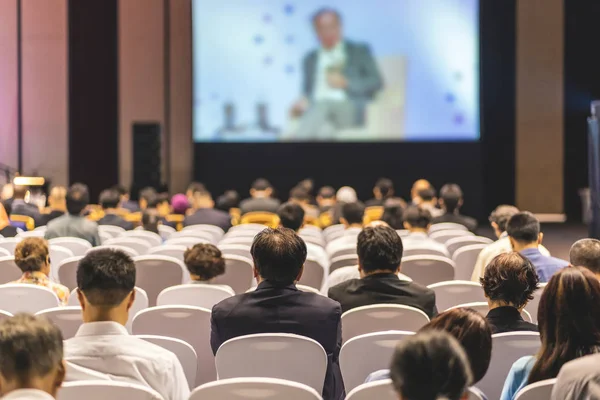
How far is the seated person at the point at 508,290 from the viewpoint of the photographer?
379cm

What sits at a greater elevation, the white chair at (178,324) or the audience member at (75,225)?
the audience member at (75,225)

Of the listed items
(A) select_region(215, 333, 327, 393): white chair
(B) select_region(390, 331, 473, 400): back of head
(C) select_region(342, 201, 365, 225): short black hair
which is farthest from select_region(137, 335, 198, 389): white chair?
(C) select_region(342, 201, 365, 225): short black hair

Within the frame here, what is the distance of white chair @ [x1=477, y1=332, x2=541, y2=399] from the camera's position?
357 centimetres

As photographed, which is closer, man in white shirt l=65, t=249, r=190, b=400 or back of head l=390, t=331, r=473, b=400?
back of head l=390, t=331, r=473, b=400

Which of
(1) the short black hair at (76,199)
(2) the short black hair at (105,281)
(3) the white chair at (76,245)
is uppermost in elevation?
(1) the short black hair at (76,199)

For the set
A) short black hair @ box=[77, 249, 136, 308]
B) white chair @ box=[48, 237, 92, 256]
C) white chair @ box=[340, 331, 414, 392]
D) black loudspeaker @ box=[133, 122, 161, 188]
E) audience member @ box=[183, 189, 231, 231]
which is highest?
black loudspeaker @ box=[133, 122, 161, 188]

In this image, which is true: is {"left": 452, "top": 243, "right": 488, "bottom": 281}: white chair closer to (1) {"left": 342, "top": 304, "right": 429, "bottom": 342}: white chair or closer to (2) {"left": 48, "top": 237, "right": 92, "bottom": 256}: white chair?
(1) {"left": 342, "top": 304, "right": 429, "bottom": 342}: white chair

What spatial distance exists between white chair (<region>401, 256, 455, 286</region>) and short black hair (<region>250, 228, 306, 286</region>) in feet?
7.20

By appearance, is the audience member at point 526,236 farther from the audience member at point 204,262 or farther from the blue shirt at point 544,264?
the audience member at point 204,262

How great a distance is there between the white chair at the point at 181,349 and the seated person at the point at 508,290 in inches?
50.3

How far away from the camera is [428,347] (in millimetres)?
1738

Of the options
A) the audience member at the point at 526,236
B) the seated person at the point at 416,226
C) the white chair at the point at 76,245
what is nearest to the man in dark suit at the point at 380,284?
the audience member at the point at 526,236

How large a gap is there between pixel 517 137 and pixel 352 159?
360 centimetres

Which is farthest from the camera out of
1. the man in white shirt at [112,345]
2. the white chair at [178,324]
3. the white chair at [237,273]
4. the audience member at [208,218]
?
the audience member at [208,218]
